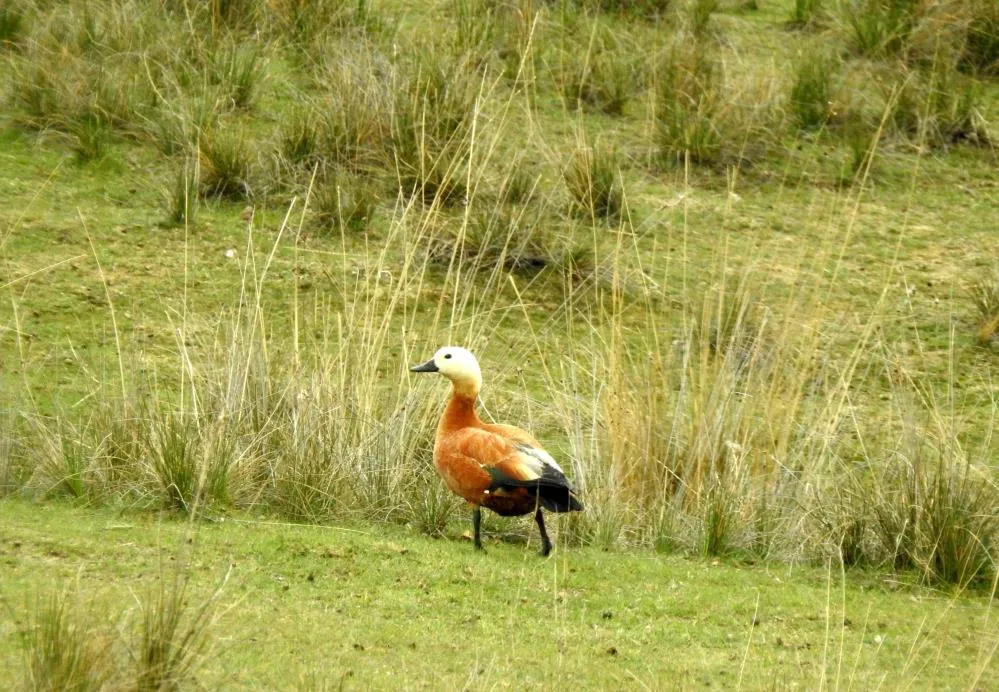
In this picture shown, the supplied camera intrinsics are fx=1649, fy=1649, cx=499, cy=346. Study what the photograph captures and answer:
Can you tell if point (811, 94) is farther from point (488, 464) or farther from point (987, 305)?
point (488, 464)

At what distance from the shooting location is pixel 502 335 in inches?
367

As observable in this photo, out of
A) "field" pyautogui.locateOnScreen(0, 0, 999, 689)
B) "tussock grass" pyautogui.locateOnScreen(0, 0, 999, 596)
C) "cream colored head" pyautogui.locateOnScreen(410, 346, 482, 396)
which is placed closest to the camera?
"field" pyautogui.locateOnScreen(0, 0, 999, 689)

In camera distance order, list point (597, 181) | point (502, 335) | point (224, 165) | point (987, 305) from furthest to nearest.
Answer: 1. point (597, 181)
2. point (224, 165)
3. point (987, 305)
4. point (502, 335)

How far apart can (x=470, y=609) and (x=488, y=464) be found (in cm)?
70

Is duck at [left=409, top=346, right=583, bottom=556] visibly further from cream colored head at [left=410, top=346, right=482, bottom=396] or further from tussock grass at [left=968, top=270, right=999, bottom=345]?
tussock grass at [left=968, top=270, right=999, bottom=345]

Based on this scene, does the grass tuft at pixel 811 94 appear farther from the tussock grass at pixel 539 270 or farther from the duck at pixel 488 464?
the duck at pixel 488 464

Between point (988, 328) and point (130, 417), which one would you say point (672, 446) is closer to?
point (130, 417)

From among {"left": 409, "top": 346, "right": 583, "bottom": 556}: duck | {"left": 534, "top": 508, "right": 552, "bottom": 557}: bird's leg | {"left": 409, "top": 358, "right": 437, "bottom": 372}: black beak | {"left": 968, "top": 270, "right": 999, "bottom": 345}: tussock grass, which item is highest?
{"left": 409, "top": 358, "right": 437, "bottom": 372}: black beak

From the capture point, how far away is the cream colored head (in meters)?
6.50

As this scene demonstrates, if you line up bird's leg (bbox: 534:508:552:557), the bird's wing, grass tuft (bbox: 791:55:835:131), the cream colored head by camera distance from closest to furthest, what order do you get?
the bird's wing
bird's leg (bbox: 534:508:552:557)
the cream colored head
grass tuft (bbox: 791:55:835:131)

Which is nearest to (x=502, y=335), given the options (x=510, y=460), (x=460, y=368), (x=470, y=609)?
(x=460, y=368)

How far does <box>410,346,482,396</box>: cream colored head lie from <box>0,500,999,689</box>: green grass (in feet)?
2.03

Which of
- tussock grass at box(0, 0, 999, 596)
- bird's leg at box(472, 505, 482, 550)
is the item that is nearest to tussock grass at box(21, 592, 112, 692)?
tussock grass at box(0, 0, 999, 596)

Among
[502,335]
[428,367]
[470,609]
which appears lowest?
[502,335]
